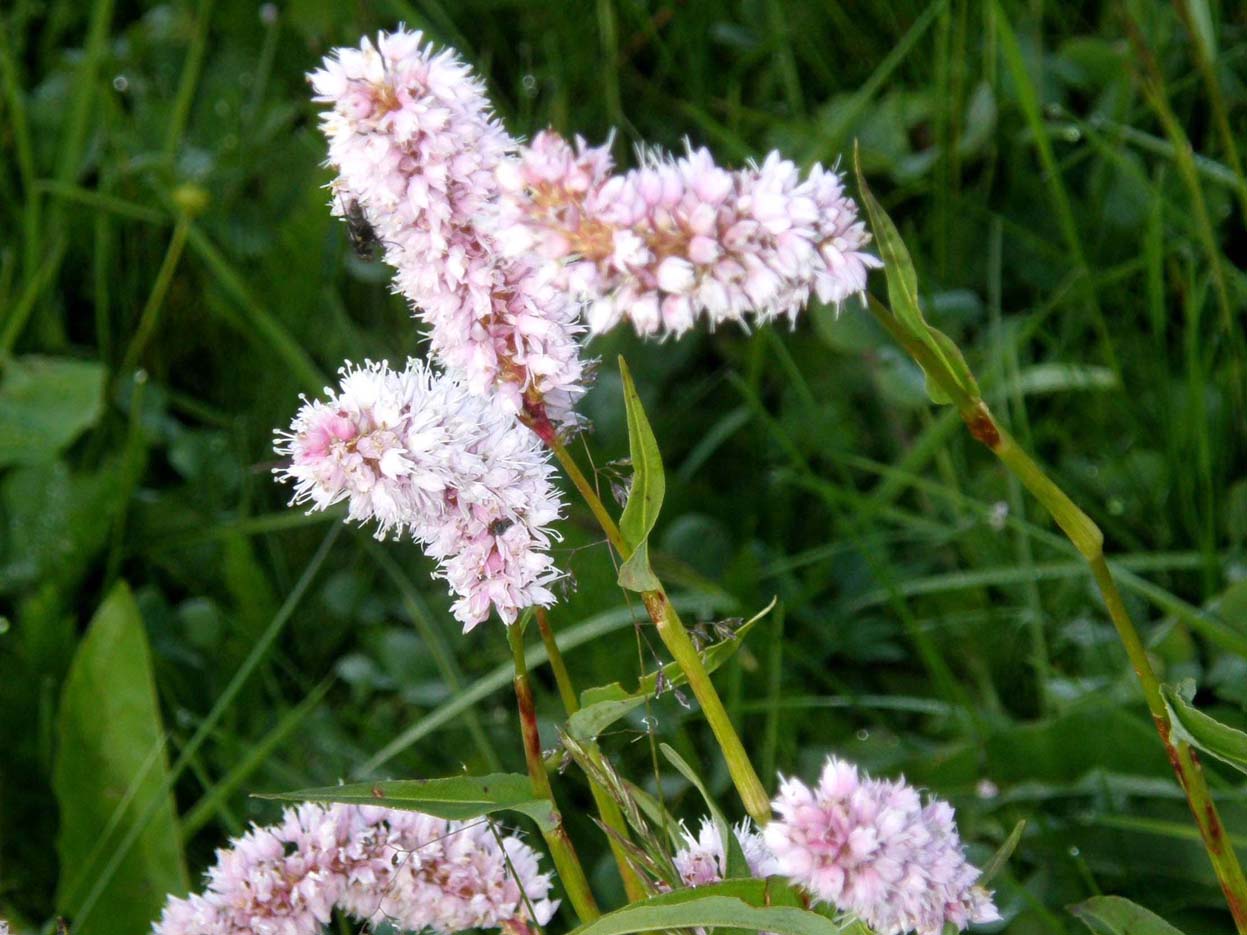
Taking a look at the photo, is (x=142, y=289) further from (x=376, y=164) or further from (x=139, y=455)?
(x=376, y=164)

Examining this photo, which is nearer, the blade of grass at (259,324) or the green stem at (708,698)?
the green stem at (708,698)

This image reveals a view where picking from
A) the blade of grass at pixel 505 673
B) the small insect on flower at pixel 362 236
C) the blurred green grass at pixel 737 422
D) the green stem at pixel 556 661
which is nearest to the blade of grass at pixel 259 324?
the blurred green grass at pixel 737 422

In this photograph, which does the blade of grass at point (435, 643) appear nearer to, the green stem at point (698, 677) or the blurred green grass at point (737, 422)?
the blurred green grass at point (737, 422)

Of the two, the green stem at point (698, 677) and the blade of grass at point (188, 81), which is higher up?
the blade of grass at point (188, 81)

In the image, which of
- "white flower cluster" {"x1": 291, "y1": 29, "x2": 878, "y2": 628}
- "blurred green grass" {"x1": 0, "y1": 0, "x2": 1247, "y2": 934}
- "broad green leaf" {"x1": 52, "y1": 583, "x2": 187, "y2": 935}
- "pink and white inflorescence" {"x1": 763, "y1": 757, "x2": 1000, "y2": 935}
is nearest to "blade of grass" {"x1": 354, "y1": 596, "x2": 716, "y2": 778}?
"blurred green grass" {"x1": 0, "y1": 0, "x2": 1247, "y2": 934}

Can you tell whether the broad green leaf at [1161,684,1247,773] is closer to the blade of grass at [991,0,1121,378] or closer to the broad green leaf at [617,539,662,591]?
the broad green leaf at [617,539,662,591]

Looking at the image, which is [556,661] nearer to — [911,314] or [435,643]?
[911,314]
